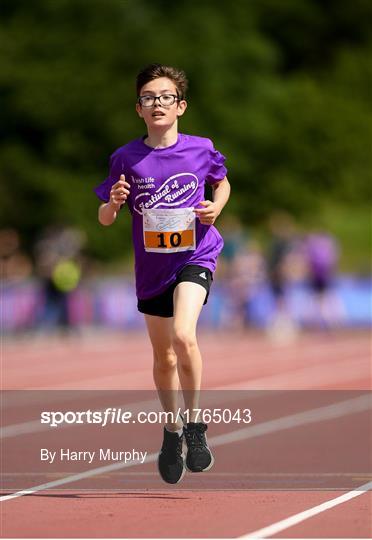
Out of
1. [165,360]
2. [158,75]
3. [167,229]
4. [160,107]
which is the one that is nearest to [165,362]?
Result: [165,360]

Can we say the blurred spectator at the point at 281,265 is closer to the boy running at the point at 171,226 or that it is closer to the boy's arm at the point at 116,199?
the boy running at the point at 171,226

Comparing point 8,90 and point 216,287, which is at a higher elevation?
point 8,90

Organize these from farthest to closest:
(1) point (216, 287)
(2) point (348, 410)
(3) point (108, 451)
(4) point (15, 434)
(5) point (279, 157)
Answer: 1. (5) point (279, 157)
2. (1) point (216, 287)
3. (2) point (348, 410)
4. (4) point (15, 434)
5. (3) point (108, 451)

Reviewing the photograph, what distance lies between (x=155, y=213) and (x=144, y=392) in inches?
243

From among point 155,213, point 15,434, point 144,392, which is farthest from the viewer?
point 144,392

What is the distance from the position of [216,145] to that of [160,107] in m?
44.3

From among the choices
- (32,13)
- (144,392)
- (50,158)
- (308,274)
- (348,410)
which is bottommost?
(348,410)

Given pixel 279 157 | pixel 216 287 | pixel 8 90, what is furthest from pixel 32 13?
pixel 216 287

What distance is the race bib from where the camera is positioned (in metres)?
8.18

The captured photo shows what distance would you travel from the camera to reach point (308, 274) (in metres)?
24.4

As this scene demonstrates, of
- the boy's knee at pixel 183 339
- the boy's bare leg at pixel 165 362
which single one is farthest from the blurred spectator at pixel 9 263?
the boy's knee at pixel 183 339

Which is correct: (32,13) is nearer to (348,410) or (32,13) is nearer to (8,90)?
(8,90)

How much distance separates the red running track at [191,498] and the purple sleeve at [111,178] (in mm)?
1637

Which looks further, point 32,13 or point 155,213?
point 32,13
